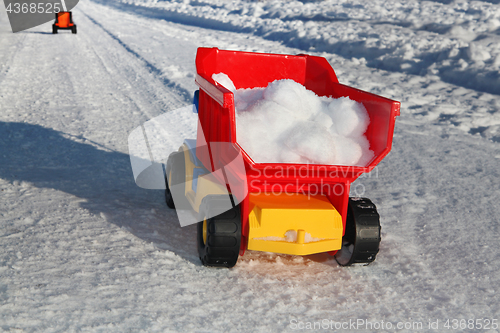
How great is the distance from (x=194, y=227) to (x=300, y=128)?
120cm

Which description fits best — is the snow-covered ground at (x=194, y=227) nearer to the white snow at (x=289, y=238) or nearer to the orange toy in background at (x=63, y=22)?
the white snow at (x=289, y=238)

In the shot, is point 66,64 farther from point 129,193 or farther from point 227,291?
point 227,291

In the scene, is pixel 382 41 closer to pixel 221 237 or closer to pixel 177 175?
pixel 177 175

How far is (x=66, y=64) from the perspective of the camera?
895cm

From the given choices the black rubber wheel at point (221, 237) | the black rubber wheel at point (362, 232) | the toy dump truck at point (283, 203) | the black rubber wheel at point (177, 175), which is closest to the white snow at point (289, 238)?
the toy dump truck at point (283, 203)

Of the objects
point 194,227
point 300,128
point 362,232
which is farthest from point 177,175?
point 362,232

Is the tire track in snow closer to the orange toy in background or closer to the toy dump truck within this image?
the orange toy in background

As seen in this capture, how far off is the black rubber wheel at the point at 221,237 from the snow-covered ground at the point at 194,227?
0.11 m

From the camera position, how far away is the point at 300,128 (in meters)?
2.72

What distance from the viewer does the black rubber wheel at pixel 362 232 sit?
8.75 feet

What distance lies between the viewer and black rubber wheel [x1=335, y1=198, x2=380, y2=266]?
8.75ft

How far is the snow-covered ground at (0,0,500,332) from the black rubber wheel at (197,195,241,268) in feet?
0.36

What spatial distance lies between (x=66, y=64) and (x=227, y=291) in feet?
26.5

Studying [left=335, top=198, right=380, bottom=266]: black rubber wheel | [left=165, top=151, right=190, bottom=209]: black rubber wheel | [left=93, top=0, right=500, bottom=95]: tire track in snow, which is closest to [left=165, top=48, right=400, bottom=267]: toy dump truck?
[left=335, top=198, right=380, bottom=266]: black rubber wheel
